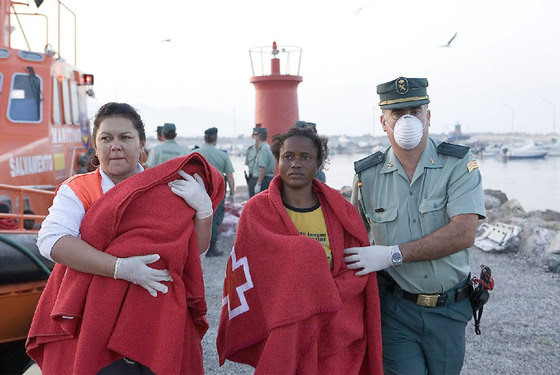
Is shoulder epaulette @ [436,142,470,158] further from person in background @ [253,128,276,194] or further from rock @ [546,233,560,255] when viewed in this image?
person in background @ [253,128,276,194]

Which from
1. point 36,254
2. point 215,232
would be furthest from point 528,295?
point 36,254

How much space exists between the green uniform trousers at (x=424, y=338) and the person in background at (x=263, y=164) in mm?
6356

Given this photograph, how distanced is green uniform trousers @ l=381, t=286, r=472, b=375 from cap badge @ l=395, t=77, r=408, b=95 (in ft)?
3.19

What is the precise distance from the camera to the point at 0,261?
12.1 ft

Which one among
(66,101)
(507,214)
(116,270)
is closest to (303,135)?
(116,270)

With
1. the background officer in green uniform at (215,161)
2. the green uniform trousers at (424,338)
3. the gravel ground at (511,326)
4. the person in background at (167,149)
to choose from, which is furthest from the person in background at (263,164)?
the green uniform trousers at (424,338)

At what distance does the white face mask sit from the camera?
277 cm

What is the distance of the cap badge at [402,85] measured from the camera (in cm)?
281

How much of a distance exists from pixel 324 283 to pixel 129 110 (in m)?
1.17

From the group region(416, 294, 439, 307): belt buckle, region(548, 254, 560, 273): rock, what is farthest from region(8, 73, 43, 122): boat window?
region(548, 254, 560, 273): rock

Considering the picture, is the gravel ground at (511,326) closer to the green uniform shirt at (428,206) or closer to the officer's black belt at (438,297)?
the officer's black belt at (438,297)

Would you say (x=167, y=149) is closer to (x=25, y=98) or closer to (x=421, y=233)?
(x=25, y=98)

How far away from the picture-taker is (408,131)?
2775mm

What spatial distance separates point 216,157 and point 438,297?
628 centimetres
